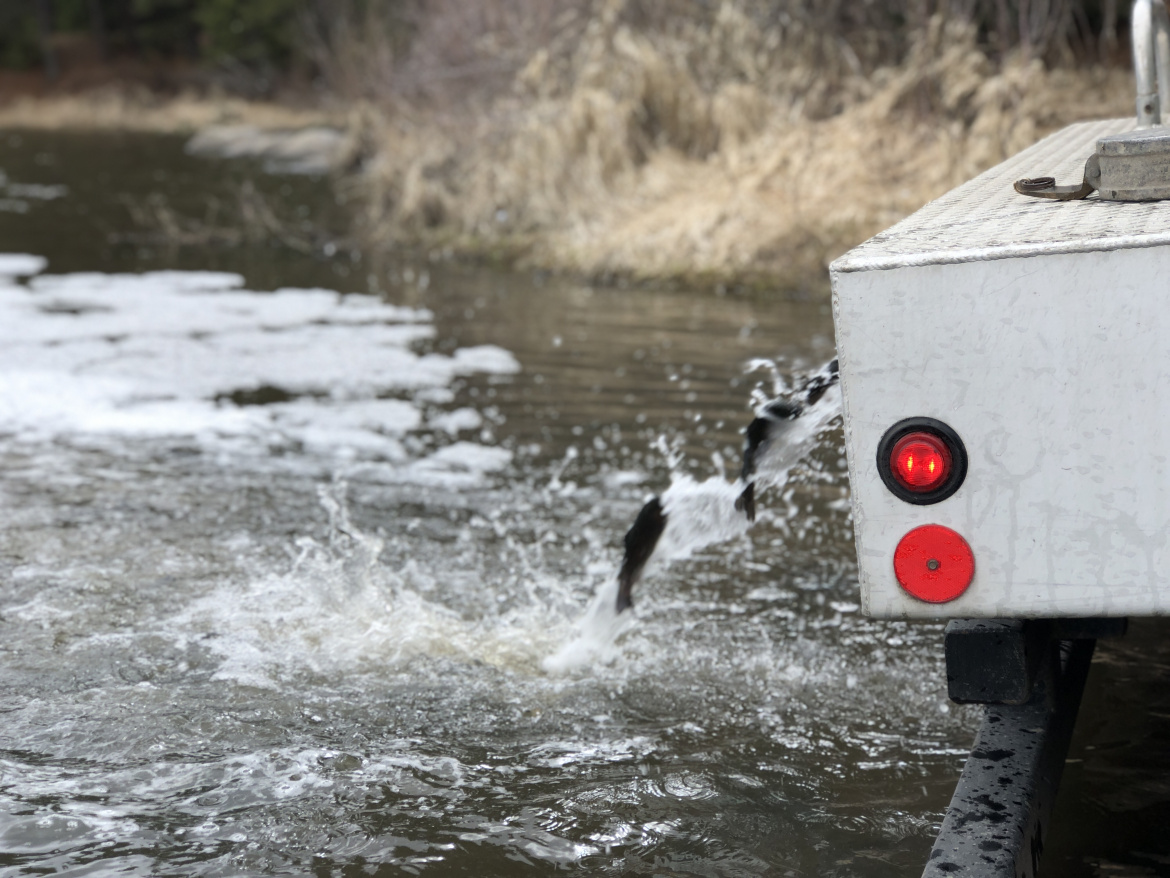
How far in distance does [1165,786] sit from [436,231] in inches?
461

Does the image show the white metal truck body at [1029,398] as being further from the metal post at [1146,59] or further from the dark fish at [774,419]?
the metal post at [1146,59]

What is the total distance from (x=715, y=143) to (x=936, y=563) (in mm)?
11217

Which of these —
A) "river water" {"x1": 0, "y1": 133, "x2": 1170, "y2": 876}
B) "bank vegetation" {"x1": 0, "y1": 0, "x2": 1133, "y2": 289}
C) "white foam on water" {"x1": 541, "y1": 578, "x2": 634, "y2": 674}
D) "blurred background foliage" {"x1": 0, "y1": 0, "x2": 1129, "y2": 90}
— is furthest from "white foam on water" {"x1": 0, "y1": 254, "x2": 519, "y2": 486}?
"blurred background foliage" {"x1": 0, "y1": 0, "x2": 1129, "y2": 90}

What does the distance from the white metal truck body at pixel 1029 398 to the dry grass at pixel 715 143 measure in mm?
8601

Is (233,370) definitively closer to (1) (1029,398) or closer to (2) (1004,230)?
(2) (1004,230)

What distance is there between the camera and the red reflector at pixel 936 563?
7.19 ft

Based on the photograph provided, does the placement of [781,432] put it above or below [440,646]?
above

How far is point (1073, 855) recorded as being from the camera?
2889 mm

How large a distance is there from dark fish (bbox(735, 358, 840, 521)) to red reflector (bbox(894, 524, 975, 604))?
85 centimetres

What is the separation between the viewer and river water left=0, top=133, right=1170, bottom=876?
3.00 metres

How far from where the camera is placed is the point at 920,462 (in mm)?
2176

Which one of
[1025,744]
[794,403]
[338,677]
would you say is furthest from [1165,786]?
[338,677]

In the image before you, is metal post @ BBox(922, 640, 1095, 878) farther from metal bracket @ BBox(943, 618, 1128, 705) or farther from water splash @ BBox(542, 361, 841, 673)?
water splash @ BBox(542, 361, 841, 673)

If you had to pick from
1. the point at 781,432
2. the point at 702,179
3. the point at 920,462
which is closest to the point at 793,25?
the point at 702,179
